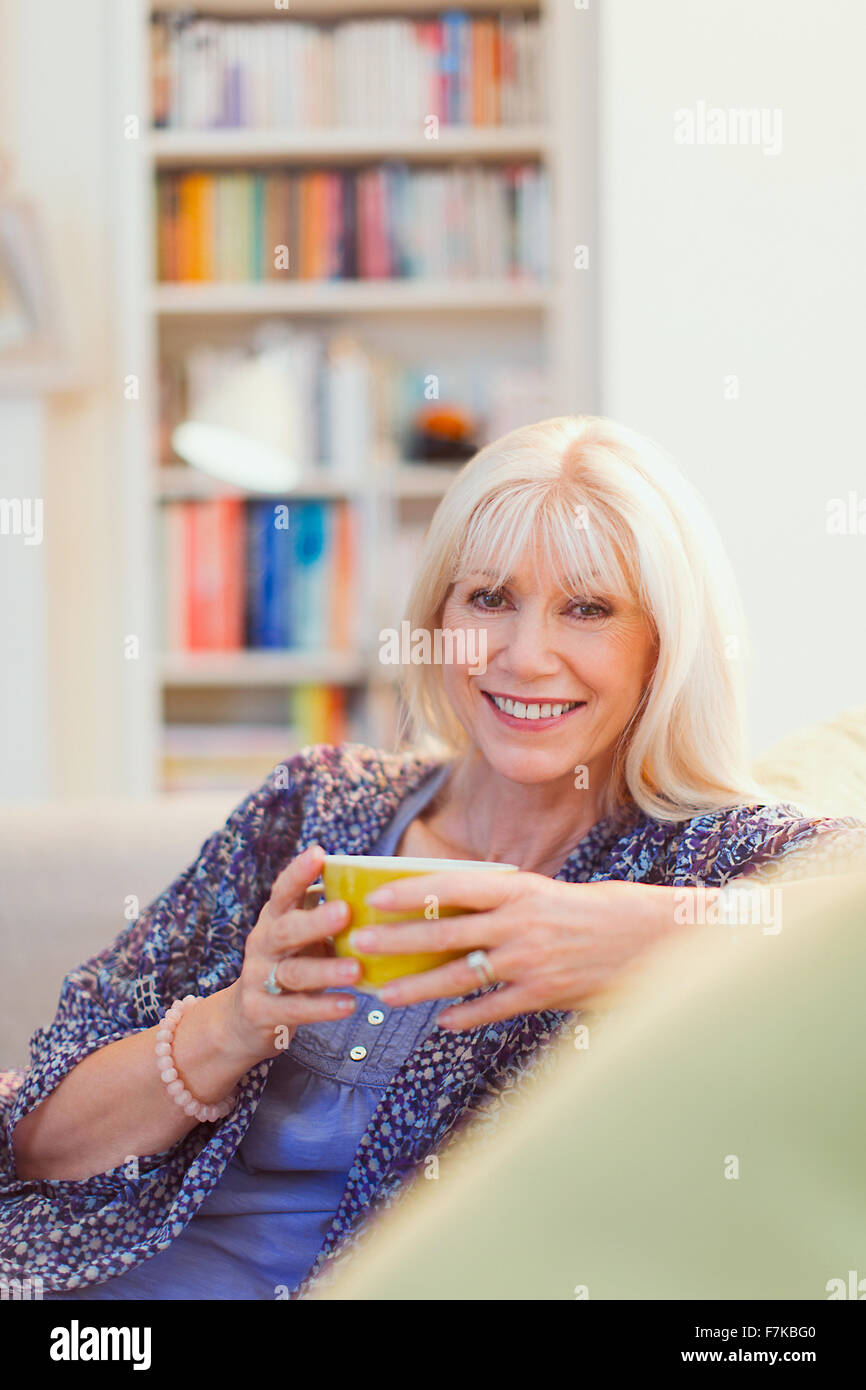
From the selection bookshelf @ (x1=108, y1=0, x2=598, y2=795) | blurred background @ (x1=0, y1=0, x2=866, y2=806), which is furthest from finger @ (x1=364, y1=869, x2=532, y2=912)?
bookshelf @ (x1=108, y1=0, x2=598, y2=795)

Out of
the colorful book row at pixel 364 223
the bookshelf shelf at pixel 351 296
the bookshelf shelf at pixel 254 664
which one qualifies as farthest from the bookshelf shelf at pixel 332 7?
the bookshelf shelf at pixel 254 664

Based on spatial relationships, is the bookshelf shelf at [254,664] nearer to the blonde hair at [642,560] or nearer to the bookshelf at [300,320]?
the bookshelf at [300,320]

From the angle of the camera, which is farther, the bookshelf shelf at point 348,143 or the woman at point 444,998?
the bookshelf shelf at point 348,143

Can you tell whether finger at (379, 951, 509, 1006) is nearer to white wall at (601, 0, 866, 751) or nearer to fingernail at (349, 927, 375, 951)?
fingernail at (349, 927, 375, 951)

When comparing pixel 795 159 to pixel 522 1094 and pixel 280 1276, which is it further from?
pixel 280 1276

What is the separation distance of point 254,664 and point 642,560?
1.88 meters

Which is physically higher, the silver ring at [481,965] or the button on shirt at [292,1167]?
the silver ring at [481,965]

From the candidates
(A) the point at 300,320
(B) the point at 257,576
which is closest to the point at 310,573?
(B) the point at 257,576

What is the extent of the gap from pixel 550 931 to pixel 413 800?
0.41 metres

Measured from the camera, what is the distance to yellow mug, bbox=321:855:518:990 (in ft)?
2.30

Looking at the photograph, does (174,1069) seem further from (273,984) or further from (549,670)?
(549,670)

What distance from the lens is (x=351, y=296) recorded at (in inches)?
105

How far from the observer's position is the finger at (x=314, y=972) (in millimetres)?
722

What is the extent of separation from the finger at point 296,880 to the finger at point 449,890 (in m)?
0.07
